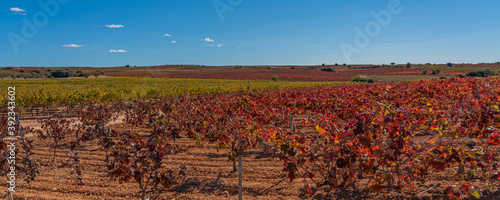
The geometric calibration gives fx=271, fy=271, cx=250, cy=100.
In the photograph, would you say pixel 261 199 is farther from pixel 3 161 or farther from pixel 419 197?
pixel 3 161

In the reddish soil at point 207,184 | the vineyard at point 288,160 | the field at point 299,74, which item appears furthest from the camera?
the field at point 299,74

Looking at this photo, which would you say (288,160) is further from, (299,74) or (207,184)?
(299,74)

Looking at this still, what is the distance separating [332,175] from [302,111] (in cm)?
669

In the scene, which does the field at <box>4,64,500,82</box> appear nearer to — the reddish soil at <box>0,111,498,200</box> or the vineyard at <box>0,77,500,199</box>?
the vineyard at <box>0,77,500,199</box>

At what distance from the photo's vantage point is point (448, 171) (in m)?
5.87

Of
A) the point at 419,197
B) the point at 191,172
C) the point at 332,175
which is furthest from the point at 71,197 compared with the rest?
the point at 419,197

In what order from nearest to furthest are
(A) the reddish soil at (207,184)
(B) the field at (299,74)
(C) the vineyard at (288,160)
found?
(C) the vineyard at (288,160), (A) the reddish soil at (207,184), (B) the field at (299,74)

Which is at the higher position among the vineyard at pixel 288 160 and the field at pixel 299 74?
the field at pixel 299 74

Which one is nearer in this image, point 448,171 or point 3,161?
point 3,161

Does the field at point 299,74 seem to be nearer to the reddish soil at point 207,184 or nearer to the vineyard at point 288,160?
the vineyard at point 288,160

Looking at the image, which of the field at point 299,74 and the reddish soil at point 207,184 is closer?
the reddish soil at point 207,184

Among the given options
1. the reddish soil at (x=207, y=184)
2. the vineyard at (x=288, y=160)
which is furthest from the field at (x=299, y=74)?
the reddish soil at (x=207, y=184)

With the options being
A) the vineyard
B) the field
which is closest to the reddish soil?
the vineyard

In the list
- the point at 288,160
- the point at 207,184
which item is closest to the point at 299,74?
the point at 207,184
